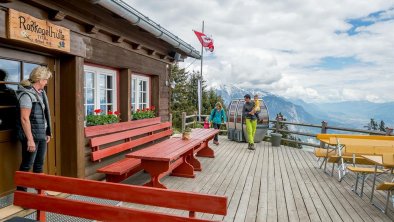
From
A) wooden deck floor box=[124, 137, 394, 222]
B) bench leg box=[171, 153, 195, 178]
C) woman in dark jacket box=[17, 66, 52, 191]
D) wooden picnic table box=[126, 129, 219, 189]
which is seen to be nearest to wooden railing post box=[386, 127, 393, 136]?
wooden deck floor box=[124, 137, 394, 222]

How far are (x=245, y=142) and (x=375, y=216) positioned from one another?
688 cm

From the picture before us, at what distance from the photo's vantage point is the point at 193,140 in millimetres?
6059

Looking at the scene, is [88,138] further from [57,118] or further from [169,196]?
[169,196]

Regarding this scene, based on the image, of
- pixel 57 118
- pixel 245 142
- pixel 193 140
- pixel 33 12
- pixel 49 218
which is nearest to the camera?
pixel 49 218

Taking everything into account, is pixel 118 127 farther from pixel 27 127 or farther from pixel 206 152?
pixel 206 152

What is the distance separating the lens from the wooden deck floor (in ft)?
12.9

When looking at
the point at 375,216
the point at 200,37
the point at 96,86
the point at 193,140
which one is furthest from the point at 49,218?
the point at 200,37

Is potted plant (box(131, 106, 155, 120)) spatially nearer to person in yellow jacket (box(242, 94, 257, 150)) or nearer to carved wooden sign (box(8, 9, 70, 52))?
carved wooden sign (box(8, 9, 70, 52))

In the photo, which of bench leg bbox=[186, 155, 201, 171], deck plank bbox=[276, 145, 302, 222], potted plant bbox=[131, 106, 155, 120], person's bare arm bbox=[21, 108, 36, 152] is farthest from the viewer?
potted plant bbox=[131, 106, 155, 120]

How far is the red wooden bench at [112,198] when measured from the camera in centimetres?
186

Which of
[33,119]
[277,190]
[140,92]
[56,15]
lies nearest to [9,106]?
[33,119]

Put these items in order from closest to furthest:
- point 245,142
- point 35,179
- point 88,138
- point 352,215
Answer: point 35,179, point 352,215, point 88,138, point 245,142

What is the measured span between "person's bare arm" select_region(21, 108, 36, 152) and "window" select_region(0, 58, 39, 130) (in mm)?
397

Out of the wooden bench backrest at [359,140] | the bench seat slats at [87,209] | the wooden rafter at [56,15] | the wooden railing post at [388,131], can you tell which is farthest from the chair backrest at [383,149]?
the wooden rafter at [56,15]
